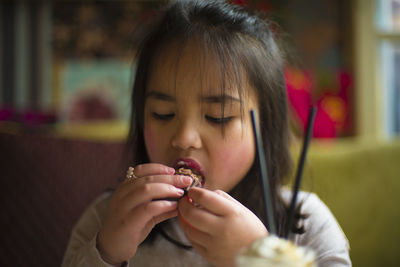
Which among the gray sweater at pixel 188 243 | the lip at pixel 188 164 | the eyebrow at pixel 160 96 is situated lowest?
the gray sweater at pixel 188 243

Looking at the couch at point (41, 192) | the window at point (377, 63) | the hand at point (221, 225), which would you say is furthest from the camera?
the window at point (377, 63)

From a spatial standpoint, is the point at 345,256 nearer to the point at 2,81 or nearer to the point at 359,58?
the point at 359,58

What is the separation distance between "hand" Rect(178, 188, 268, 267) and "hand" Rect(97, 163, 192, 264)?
0.04 m

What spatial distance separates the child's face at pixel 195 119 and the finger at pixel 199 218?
14 centimetres

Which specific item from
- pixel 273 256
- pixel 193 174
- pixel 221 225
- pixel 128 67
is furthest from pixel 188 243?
pixel 128 67

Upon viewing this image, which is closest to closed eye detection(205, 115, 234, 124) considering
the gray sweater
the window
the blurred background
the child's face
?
the child's face

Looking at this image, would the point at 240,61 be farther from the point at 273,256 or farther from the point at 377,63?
the point at 377,63

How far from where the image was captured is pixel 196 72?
2.15 feet

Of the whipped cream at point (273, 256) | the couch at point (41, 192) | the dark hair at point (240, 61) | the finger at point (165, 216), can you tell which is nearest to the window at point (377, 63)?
the dark hair at point (240, 61)

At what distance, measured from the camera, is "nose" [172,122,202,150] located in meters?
0.62

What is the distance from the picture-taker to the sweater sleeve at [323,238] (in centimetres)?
67

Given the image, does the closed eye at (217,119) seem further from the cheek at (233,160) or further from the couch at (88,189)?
the couch at (88,189)

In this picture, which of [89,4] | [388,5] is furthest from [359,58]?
[89,4]

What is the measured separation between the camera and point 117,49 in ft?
7.26
